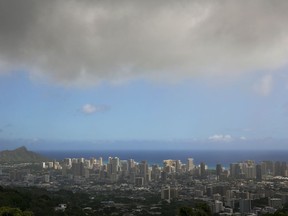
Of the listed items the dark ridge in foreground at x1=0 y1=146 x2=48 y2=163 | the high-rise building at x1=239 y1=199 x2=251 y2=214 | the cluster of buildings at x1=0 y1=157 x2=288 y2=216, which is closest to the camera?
the high-rise building at x1=239 y1=199 x2=251 y2=214

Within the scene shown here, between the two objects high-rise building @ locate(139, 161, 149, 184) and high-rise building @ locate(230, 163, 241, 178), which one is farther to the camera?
high-rise building @ locate(230, 163, 241, 178)

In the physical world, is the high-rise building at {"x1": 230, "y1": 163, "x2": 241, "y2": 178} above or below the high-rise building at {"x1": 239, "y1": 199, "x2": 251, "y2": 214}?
above

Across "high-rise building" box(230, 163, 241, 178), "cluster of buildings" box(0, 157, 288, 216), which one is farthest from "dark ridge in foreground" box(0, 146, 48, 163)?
"high-rise building" box(230, 163, 241, 178)

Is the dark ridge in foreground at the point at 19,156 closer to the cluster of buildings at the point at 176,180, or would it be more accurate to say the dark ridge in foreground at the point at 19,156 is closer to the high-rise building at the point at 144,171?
the cluster of buildings at the point at 176,180

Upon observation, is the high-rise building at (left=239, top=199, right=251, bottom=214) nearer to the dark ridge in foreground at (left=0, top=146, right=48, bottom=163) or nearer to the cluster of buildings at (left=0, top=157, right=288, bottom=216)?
the cluster of buildings at (left=0, top=157, right=288, bottom=216)

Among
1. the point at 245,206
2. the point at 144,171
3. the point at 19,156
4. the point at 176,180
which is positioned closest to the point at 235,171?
the point at 176,180

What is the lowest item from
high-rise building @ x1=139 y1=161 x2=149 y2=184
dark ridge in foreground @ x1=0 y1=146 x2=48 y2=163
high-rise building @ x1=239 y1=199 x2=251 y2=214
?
high-rise building @ x1=239 y1=199 x2=251 y2=214

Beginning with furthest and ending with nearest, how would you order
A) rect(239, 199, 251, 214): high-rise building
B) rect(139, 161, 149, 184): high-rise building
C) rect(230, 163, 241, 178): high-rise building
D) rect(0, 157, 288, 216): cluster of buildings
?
rect(230, 163, 241, 178): high-rise building
rect(139, 161, 149, 184): high-rise building
rect(0, 157, 288, 216): cluster of buildings
rect(239, 199, 251, 214): high-rise building
